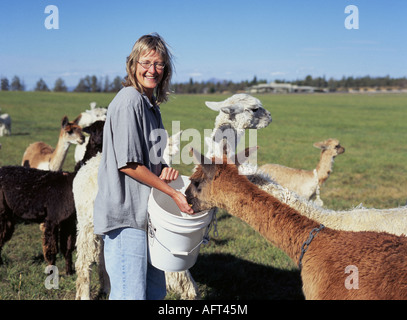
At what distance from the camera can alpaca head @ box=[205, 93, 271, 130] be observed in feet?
14.1

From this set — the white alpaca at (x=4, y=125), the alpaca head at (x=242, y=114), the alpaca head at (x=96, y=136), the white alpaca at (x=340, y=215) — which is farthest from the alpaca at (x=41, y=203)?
the white alpaca at (x=4, y=125)

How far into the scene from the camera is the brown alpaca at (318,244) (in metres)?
2.34

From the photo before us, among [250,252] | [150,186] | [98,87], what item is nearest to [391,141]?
[250,252]

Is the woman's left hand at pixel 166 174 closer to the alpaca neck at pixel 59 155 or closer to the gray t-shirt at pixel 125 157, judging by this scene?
the gray t-shirt at pixel 125 157

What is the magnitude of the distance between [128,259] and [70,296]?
2.48 meters

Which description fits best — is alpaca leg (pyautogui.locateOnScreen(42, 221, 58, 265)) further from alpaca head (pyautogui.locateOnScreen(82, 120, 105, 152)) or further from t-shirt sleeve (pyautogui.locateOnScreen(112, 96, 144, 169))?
t-shirt sleeve (pyautogui.locateOnScreen(112, 96, 144, 169))

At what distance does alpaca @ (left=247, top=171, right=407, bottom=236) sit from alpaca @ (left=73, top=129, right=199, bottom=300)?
63.7 inches

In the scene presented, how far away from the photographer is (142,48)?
257 cm

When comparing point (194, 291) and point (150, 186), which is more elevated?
point (150, 186)

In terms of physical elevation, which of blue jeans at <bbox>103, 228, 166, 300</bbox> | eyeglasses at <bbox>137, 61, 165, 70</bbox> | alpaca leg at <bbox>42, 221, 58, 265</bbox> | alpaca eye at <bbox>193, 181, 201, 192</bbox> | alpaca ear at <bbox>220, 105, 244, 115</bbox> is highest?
eyeglasses at <bbox>137, 61, 165, 70</bbox>

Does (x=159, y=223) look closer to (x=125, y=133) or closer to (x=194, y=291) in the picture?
(x=125, y=133)

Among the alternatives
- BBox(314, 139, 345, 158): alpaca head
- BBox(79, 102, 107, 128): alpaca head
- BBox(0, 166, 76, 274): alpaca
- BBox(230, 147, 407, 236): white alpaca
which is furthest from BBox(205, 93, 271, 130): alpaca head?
BBox(314, 139, 345, 158): alpaca head

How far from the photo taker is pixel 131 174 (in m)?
2.48

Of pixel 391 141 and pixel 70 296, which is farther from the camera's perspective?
pixel 391 141
